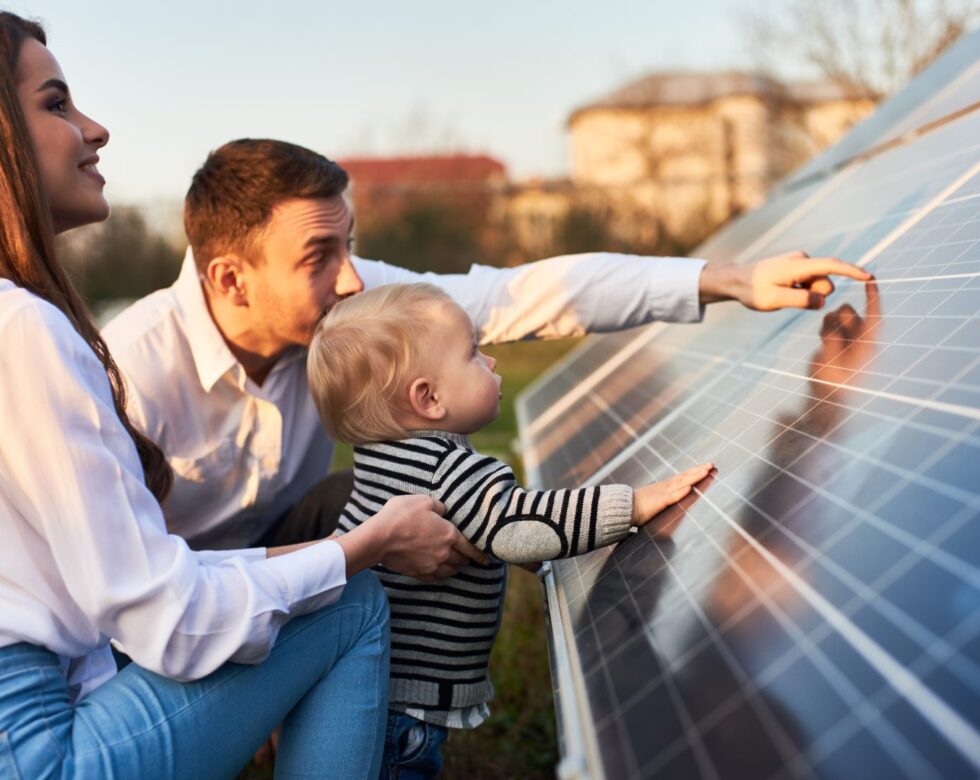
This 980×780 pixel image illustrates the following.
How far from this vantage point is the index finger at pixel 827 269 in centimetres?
290

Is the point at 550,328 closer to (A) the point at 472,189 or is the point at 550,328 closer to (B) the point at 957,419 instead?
(B) the point at 957,419

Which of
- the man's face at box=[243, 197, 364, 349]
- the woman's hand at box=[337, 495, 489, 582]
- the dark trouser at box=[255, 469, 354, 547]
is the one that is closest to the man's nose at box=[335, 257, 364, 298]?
the man's face at box=[243, 197, 364, 349]

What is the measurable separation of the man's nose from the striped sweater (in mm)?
868

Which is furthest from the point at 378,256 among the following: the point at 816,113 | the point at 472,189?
the point at 816,113

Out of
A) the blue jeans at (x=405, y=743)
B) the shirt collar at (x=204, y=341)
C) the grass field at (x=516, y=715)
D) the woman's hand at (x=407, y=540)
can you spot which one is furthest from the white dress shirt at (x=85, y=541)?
the grass field at (x=516, y=715)

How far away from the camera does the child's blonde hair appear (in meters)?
2.53

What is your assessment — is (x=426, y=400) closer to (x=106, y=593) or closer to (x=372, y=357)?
(x=372, y=357)

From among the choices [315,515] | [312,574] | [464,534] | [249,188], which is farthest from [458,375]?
[315,515]

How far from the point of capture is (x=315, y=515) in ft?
12.7

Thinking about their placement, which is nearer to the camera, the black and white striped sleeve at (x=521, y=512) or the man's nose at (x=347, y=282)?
the black and white striped sleeve at (x=521, y=512)

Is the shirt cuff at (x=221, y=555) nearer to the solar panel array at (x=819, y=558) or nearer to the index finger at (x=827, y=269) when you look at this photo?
the solar panel array at (x=819, y=558)

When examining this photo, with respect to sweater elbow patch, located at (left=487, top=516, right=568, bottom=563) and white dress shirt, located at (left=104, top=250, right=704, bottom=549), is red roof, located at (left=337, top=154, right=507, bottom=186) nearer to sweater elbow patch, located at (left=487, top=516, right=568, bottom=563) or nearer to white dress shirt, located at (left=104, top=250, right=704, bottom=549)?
white dress shirt, located at (left=104, top=250, right=704, bottom=549)

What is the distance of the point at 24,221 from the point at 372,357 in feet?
2.51

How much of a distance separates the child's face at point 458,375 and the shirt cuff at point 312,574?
1.55ft
